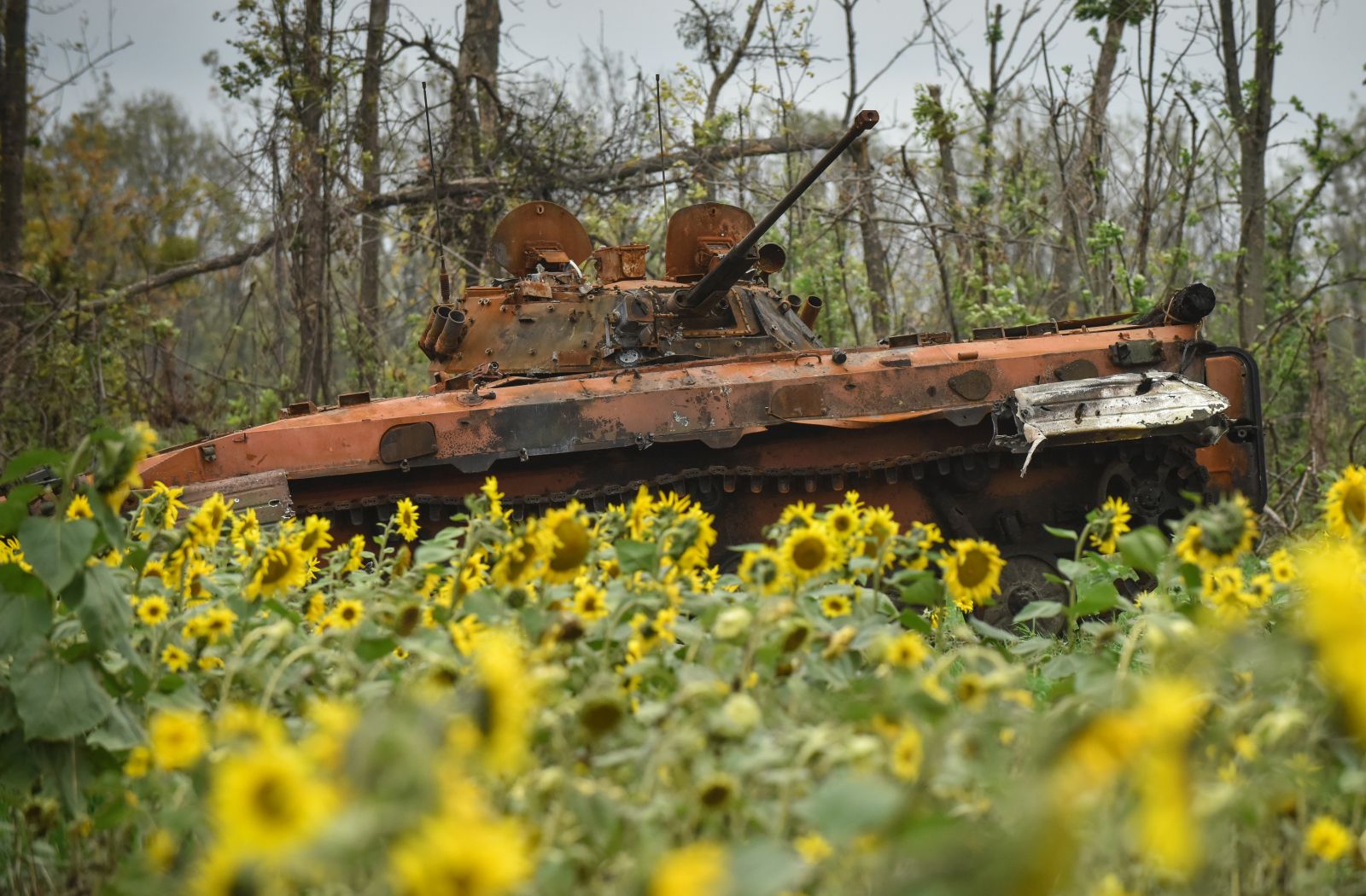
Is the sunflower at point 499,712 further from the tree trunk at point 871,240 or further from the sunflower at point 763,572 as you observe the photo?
the tree trunk at point 871,240

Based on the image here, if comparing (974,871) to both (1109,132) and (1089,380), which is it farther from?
(1109,132)

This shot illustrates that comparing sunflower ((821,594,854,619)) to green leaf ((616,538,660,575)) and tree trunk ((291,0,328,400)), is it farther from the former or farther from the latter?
tree trunk ((291,0,328,400))

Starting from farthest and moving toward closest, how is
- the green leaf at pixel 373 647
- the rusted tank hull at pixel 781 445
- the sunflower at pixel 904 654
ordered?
the rusted tank hull at pixel 781 445 → the green leaf at pixel 373 647 → the sunflower at pixel 904 654

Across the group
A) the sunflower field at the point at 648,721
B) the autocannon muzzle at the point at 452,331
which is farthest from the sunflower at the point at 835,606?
the autocannon muzzle at the point at 452,331

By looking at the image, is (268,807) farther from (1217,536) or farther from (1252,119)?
(1252,119)

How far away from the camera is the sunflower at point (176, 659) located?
110 inches

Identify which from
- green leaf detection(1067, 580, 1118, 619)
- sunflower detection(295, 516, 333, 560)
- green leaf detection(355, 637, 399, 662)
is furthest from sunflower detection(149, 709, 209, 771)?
green leaf detection(1067, 580, 1118, 619)

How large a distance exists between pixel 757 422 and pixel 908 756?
5.42m

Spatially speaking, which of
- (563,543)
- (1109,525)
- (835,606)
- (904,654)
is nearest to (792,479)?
(1109,525)

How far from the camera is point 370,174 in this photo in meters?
15.6

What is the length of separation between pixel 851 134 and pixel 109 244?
24582 mm

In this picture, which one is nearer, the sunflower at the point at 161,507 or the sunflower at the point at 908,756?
the sunflower at the point at 908,756

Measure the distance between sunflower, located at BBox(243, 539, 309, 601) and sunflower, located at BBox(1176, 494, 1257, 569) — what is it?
5.92 ft

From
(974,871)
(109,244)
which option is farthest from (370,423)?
(109,244)
